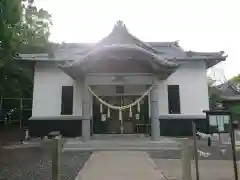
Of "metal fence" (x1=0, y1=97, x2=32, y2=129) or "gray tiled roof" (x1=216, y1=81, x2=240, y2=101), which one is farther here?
"gray tiled roof" (x1=216, y1=81, x2=240, y2=101)

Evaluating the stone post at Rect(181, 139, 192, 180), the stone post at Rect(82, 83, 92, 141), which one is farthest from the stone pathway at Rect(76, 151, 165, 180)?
the stone post at Rect(82, 83, 92, 141)

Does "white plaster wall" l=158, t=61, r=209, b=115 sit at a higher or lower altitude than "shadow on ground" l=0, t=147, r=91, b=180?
higher

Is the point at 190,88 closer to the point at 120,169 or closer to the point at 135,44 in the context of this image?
the point at 135,44

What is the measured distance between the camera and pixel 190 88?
16.9m

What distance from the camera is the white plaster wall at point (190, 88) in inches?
656

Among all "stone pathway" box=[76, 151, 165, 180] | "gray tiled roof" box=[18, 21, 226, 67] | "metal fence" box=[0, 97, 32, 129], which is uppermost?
"gray tiled roof" box=[18, 21, 226, 67]

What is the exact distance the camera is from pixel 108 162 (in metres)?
9.07

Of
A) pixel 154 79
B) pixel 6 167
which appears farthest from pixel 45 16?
pixel 6 167

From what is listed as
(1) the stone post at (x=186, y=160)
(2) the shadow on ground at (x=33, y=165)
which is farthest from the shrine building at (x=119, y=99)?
(1) the stone post at (x=186, y=160)

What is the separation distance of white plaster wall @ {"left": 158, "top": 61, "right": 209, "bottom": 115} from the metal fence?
37.8 ft

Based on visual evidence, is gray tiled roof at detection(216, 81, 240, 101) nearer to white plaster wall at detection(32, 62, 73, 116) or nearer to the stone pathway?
white plaster wall at detection(32, 62, 73, 116)

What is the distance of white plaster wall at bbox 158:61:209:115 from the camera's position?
16.7 meters

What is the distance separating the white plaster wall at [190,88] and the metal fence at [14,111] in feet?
37.8

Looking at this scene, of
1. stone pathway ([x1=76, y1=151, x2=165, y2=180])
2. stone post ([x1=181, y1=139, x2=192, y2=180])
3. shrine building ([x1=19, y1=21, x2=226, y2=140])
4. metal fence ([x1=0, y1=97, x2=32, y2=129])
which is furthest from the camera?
metal fence ([x1=0, y1=97, x2=32, y2=129])
